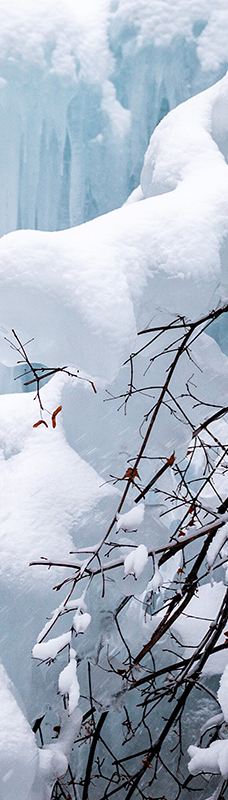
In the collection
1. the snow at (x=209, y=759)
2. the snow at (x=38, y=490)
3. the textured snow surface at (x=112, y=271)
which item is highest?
the textured snow surface at (x=112, y=271)

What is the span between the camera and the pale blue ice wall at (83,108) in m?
4.89

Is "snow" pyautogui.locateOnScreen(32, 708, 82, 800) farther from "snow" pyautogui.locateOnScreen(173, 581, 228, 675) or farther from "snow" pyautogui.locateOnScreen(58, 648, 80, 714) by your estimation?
"snow" pyautogui.locateOnScreen(173, 581, 228, 675)

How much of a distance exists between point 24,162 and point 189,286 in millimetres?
2230

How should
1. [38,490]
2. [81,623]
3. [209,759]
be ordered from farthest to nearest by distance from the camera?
[38,490]
[81,623]
[209,759]

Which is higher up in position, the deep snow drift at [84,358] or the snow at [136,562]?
the deep snow drift at [84,358]

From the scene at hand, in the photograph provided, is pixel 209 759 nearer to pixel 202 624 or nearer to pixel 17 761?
pixel 17 761

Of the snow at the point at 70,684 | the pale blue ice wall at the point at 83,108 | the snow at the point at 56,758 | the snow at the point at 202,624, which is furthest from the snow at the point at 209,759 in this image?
the pale blue ice wall at the point at 83,108

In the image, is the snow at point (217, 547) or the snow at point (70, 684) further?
the snow at point (70, 684)

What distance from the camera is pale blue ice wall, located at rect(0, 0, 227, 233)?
489 centimetres

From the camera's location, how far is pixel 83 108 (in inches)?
201

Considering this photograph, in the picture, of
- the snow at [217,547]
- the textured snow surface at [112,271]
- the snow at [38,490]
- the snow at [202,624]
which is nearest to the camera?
the snow at [217,547]

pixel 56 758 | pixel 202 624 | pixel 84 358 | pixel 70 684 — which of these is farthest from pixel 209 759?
pixel 202 624

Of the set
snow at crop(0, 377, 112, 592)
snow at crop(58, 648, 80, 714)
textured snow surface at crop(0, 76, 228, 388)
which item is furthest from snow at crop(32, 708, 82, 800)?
textured snow surface at crop(0, 76, 228, 388)

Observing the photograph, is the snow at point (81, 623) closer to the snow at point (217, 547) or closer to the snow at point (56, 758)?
the snow at point (217, 547)
